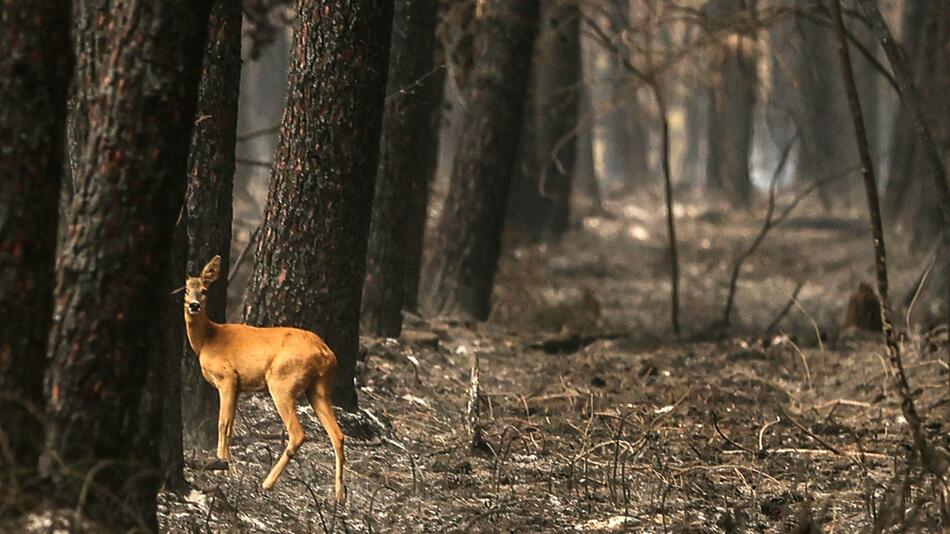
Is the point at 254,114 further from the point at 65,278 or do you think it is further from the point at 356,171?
the point at 65,278

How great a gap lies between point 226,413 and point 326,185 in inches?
86.2

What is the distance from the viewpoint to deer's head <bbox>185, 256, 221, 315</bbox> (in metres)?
6.82

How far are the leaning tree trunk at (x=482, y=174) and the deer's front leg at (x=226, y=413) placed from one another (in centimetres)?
750

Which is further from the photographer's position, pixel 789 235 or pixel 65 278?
pixel 789 235

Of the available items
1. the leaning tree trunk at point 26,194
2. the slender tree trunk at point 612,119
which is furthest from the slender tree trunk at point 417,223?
the slender tree trunk at point 612,119

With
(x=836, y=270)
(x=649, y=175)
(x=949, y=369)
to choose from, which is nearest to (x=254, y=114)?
(x=649, y=175)

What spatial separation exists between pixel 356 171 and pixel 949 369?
465 centimetres

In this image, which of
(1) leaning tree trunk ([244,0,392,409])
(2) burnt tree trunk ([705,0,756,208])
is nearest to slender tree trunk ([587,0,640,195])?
(2) burnt tree trunk ([705,0,756,208])

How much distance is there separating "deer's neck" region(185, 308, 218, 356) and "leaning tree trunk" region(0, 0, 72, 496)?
1640 mm

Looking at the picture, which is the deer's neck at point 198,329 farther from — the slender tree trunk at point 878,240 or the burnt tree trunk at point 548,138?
the burnt tree trunk at point 548,138

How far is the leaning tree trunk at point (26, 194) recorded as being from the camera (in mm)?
5238

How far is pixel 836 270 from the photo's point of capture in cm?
2125

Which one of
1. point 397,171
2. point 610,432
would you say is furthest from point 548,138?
point 610,432

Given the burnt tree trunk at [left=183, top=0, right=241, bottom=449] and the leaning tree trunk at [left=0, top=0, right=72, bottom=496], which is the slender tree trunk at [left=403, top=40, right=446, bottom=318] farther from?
the leaning tree trunk at [left=0, top=0, right=72, bottom=496]
